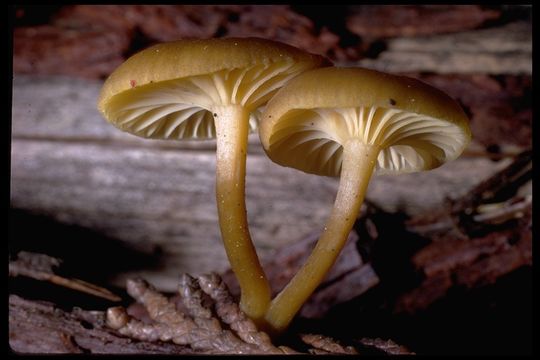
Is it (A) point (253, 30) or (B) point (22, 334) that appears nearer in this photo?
(B) point (22, 334)

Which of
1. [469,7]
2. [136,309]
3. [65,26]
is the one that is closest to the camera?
[136,309]

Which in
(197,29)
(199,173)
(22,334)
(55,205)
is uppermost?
(197,29)

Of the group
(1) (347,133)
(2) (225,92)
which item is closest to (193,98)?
(2) (225,92)

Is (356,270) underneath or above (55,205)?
underneath

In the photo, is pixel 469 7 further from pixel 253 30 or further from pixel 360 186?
pixel 360 186

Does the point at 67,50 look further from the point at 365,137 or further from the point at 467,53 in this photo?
the point at 467,53

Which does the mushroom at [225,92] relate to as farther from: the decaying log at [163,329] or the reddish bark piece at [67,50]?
the reddish bark piece at [67,50]

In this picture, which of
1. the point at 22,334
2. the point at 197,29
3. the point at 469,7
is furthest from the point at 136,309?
the point at 469,7
